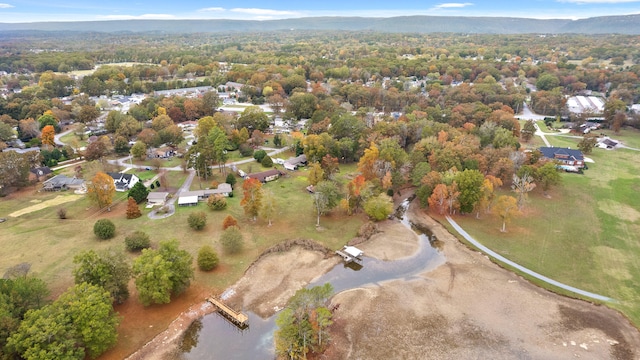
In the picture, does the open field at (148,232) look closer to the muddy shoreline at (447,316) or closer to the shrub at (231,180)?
the shrub at (231,180)

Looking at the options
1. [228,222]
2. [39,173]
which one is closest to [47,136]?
[39,173]

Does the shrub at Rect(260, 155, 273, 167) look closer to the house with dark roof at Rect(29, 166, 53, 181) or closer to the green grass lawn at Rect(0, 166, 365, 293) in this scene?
the green grass lawn at Rect(0, 166, 365, 293)

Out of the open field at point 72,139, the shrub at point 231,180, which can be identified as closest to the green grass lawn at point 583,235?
the shrub at point 231,180

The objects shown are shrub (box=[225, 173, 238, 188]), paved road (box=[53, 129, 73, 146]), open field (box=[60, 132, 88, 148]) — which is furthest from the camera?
paved road (box=[53, 129, 73, 146])

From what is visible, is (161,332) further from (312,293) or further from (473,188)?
(473,188)

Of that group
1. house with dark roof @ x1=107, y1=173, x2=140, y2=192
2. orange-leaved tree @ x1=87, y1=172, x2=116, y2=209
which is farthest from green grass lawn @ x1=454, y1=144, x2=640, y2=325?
house with dark roof @ x1=107, y1=173, x2=140, y2=192

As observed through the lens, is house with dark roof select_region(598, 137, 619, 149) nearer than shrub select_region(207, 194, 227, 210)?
No
